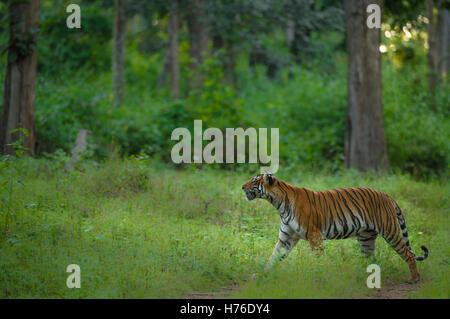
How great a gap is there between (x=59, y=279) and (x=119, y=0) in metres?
15.6

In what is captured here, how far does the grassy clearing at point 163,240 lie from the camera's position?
654 centimetres

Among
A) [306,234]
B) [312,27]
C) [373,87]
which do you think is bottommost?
[306,234]

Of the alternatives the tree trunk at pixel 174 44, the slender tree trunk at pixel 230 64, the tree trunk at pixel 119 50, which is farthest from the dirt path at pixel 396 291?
the slender tree trunk at pixel 230 64

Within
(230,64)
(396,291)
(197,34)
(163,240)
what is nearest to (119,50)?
(197,34)

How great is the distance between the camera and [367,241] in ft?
25.9

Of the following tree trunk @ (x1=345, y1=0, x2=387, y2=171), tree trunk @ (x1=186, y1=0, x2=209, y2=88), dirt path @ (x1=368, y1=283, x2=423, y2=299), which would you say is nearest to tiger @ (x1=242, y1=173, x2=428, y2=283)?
dirt path @ (x1=368, y1=283, x2=423, y2=299)

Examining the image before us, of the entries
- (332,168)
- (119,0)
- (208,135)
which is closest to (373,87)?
(332,168)

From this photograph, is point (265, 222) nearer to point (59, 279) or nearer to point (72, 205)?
point (72, 205)

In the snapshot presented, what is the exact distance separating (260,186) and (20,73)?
796 cm

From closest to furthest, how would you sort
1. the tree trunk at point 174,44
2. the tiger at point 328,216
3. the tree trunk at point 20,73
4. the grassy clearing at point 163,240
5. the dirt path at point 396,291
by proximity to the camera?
the grassy clearing at point 163,240, the dirt path at point 396,291, the tiger at point 328,216, the tree trunk at point 20,73, the tree trunk at point 174,44

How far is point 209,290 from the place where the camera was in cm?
678

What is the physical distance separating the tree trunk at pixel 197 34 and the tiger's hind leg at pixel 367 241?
13893 mm

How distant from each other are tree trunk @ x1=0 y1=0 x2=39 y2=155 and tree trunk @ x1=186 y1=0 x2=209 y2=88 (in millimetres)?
8651
